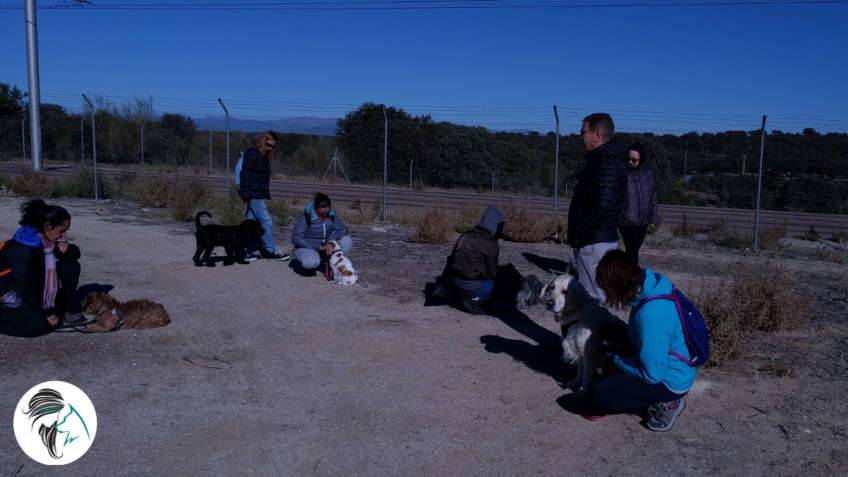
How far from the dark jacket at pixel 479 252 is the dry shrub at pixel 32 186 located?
15.0 m

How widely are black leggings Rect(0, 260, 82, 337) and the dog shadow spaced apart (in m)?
5.87

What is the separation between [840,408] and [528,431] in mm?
2254

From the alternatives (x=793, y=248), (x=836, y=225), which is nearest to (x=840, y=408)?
(x=793, y=248)

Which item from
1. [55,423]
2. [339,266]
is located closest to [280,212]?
[339,266]

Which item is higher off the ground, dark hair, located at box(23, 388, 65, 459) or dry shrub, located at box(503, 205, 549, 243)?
dry shrub, located at box(503, 205, 549, 243)

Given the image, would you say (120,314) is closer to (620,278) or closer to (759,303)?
(620,278)

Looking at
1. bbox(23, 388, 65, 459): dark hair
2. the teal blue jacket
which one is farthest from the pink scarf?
the teal blue jacket

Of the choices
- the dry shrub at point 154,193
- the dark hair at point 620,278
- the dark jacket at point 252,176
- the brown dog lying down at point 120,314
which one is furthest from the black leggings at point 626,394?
the dry shrub at point 154,193

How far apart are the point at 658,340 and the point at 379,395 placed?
1.97 meters

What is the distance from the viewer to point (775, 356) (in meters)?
6.00

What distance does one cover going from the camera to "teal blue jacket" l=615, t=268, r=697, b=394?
4.17 meters

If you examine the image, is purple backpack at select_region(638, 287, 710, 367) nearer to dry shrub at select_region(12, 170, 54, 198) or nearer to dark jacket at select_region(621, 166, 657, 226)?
dark jacket at select_region(621, 166, 657, 226)

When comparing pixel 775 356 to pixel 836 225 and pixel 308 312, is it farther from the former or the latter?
pixel 836 225

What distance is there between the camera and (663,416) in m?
4.47
